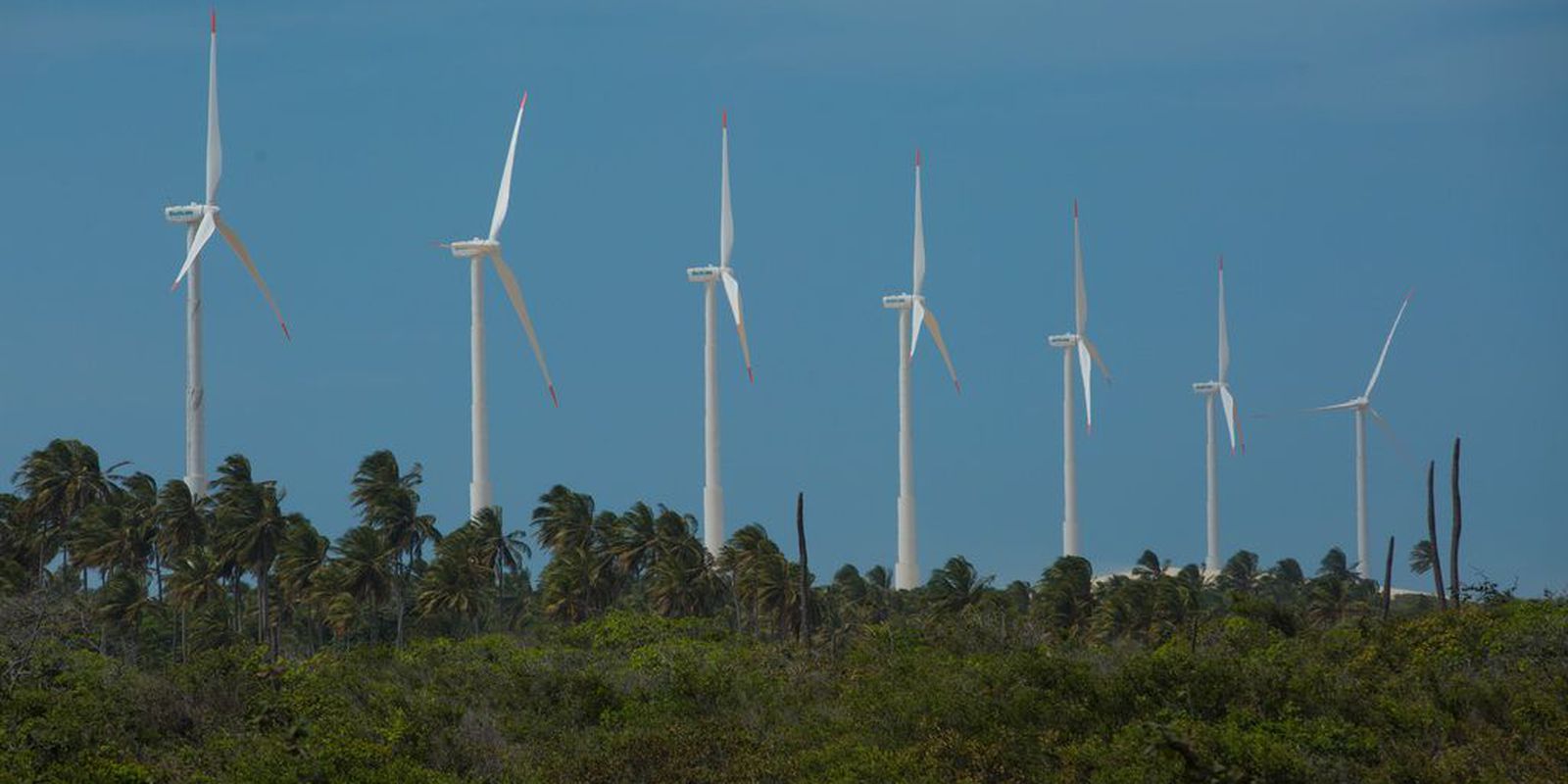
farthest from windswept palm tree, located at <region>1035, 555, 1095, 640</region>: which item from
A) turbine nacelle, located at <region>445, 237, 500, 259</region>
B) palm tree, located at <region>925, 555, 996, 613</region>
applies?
turbine nacelle, located at <region>445, 237, 500, 259</region>

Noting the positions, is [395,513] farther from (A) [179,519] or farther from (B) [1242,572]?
(B) [1242,572]

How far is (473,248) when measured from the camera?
11488 cm

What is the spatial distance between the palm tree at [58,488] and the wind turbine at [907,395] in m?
49.1

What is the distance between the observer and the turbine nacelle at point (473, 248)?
114 meters

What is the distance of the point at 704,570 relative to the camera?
115 meters

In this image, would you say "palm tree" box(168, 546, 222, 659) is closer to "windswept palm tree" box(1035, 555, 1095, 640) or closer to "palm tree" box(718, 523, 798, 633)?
"palm tree" box(718, 523, 798, 633)

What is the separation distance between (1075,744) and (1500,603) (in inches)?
1251

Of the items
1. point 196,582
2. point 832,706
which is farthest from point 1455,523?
point 196,582

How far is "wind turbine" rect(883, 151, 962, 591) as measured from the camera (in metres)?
137

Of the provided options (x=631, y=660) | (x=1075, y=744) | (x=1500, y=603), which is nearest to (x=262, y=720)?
(x=631, y=660)

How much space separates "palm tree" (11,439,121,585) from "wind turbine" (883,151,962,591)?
4913cm

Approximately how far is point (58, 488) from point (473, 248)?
84.3 feet

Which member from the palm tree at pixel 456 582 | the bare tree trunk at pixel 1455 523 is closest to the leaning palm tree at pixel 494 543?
the palm tree at pixel 456 582

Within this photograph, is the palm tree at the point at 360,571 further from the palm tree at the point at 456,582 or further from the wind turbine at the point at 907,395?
the wind turbine at the point at 907,395
